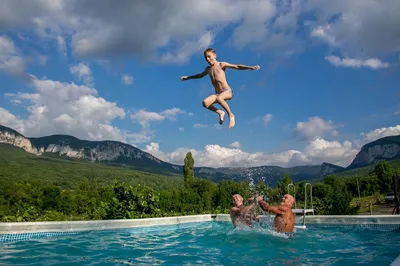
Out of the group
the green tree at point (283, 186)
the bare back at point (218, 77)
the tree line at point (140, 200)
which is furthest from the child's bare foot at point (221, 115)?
the green tree at point (283, 186)

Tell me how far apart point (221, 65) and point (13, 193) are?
23.8 m

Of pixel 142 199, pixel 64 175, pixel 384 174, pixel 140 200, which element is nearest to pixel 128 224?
pixel 140 200

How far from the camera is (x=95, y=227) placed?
9422 millimetres

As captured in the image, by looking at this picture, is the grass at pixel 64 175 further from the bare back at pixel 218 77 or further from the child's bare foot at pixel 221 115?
the bare back at pixel 218 77

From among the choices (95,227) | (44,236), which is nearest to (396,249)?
(95,227)

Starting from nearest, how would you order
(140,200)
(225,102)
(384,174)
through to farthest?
(225,102)
(140,200)
(384,174)

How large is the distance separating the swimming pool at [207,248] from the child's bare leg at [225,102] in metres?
2.84

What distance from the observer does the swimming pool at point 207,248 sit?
6.27 m

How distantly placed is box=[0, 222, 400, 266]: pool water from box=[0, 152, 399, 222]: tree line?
1741 mm

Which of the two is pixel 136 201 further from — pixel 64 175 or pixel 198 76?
pixel 64 175

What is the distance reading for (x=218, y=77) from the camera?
25.8ft

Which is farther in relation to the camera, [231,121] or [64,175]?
[64,175]

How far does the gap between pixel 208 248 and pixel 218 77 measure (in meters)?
3.93

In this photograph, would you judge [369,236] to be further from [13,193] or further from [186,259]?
[13,193]
